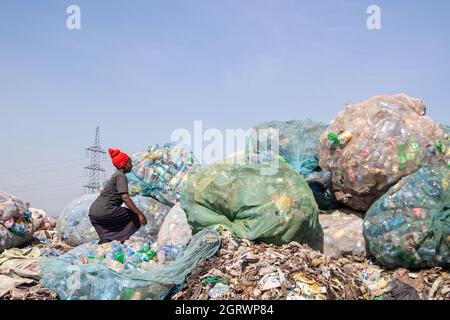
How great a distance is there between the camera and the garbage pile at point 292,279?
10.4 ft

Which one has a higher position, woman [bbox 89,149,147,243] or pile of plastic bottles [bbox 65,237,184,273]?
woman [bbox 89,149,147,243]

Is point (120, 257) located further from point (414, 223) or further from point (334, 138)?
point (414, 223)

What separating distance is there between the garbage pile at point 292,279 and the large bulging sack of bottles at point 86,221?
1480mm

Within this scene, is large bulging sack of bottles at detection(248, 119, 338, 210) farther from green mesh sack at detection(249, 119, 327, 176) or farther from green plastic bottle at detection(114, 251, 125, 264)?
green plastic bottle at detection(114, 251, 125, 264)

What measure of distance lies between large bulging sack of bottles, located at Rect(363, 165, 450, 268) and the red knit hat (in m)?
2.35

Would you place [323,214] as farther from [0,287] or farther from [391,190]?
[0,287]

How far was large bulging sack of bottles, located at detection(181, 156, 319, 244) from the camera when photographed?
376 centimetres

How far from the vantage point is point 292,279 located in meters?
3.22

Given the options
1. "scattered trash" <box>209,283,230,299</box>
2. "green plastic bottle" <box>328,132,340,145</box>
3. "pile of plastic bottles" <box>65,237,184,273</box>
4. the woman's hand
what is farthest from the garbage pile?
the woman's hand

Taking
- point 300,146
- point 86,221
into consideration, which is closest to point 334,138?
point 300,146

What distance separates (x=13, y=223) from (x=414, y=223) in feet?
12.4

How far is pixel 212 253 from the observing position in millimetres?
3566

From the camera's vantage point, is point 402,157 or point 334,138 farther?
point 334,138
